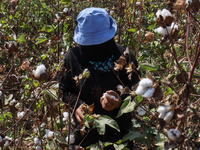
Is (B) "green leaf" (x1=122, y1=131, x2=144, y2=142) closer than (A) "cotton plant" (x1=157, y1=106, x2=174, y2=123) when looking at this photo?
No

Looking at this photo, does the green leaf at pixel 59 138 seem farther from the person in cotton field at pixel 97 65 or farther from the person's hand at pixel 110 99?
the person's hand at pixel 110 99

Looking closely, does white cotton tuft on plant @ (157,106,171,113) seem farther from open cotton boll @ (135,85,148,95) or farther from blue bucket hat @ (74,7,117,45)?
blue bucket hat @ (74,7,117,45)

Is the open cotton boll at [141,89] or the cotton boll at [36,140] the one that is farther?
the cotton boll at [36,140]

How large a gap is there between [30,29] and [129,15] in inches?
77.4

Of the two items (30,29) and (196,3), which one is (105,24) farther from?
(30,29)

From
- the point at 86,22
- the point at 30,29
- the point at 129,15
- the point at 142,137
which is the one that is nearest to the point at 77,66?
the point at 86,22

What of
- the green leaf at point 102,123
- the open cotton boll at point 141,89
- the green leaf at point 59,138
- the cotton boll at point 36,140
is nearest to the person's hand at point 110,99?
the green leaf at point 102,123

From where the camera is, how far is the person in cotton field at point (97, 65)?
1.31m

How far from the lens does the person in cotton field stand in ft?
4.30

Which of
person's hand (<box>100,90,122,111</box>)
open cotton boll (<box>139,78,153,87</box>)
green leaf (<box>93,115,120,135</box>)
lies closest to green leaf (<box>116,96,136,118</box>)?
green leaf (<box>93,115,120,135</box>)

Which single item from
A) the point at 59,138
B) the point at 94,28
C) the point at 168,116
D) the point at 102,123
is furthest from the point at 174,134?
the point at 94,28

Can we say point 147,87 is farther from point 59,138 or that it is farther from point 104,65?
point 104,65

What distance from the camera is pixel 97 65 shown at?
1.44 meters

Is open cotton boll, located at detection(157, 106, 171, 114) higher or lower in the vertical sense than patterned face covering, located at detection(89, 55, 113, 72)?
higher
